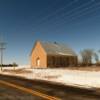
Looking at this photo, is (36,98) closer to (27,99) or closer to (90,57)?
(27,99)

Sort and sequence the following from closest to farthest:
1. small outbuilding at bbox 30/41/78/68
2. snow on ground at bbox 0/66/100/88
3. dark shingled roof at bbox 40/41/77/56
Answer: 1. snow on ground at bbox 0/66/100/88
2. small outbuilding at bbox 30/41/78/68
3. dark shingled roof at bbox 40/41/77/56

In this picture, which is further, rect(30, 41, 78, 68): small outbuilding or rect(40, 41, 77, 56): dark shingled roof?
rect(40, 41, 77, 56): dark shingled roof

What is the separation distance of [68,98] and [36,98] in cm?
167

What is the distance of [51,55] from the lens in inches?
2314

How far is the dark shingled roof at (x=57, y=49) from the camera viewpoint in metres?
59.3

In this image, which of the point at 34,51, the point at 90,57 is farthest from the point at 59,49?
the point at 90,57

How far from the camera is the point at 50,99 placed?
40.1 feet

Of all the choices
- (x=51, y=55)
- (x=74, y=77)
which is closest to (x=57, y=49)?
(x=51, y=55)

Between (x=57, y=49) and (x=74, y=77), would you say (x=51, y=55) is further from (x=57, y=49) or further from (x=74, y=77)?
(x=74, y=77)

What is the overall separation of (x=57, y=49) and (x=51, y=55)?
334 cm

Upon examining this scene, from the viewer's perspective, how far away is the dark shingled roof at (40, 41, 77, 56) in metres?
59.3

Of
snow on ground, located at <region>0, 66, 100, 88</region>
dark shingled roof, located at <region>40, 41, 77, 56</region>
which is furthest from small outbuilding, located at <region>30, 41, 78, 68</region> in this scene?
snow on ground, located at <region>0, 66, 100, 88</region>

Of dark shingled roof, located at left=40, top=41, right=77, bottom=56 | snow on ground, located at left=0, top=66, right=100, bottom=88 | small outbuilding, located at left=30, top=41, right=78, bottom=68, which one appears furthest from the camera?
dark shingled roof, located at left=40, top=41, right=77, bottom=56

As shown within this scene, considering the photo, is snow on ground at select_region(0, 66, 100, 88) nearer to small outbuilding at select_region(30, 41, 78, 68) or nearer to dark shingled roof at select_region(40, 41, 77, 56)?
small outbuilding at select_region(30, 41, 78, 68)
